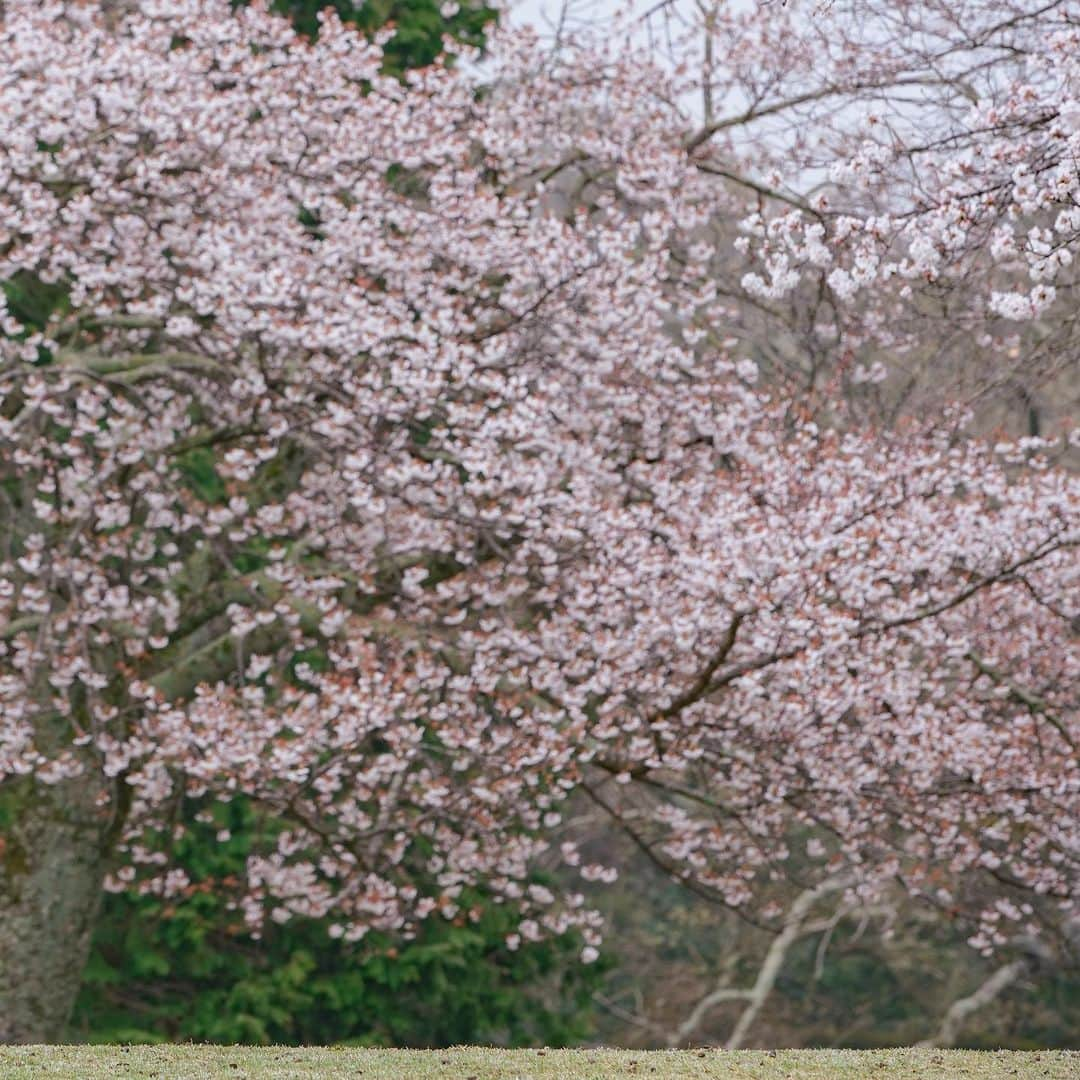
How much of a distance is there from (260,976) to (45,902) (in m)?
2.54

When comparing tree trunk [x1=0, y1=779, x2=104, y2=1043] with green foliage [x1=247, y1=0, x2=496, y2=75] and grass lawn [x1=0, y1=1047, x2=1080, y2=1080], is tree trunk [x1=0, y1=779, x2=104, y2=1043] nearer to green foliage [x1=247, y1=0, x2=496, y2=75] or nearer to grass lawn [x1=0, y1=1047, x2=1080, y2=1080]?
grass lawn [x1=0, y1=1047, x2=1080, y2=1080]

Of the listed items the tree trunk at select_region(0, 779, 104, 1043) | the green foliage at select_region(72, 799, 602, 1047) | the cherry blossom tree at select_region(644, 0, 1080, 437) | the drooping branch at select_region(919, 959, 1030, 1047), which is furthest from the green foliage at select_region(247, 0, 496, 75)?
the drooping branch at select_region(919, 959, 1030, 1047)

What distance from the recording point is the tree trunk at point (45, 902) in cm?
996

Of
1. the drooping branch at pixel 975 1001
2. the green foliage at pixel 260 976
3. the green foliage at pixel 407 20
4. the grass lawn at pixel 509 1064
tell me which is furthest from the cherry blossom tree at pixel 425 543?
the drooping branch at pixel 975 1001

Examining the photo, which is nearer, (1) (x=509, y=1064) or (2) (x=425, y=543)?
(1) (x=509, y=1064)

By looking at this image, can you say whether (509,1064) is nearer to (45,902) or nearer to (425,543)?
(425,543)

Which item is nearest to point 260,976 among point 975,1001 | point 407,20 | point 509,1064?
point 509,1064

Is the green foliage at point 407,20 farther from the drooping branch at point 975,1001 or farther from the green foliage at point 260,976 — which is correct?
the drooping branch at point 975,1001

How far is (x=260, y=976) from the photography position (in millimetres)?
12133

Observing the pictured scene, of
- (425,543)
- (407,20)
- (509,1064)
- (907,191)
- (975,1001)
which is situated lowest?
(509,1064)

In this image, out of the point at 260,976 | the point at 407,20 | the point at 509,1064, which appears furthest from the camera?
the point at 407,20

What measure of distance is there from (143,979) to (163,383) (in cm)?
510

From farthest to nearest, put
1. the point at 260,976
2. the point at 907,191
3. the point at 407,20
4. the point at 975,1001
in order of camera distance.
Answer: the point at 975,1001 → the point at 407,20 → the point at 260,976 → the point at 907,191

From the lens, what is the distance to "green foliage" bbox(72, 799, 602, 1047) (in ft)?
39.6
